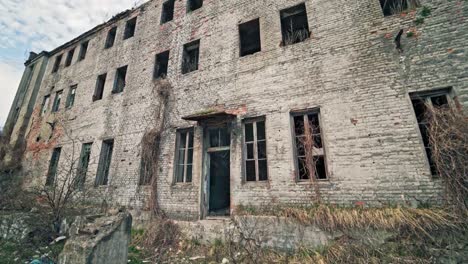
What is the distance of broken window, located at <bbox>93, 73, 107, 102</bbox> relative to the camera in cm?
1079

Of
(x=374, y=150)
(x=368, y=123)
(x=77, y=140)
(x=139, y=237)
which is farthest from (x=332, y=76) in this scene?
(x=77, y=140)

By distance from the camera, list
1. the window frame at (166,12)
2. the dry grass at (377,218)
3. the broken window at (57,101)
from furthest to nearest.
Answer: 1. the broken window at (57,101)
2. the window frame at (166,12)
3. the dry grass at (377,218)

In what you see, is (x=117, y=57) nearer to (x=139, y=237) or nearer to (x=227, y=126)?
(x=227, y=126)

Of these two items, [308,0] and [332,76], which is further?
[308,0]

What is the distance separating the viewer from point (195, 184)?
654cm

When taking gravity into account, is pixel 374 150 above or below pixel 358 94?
below

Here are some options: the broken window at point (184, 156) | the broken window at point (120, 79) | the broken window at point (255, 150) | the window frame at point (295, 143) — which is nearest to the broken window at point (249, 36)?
the broken window at point (255, 150)

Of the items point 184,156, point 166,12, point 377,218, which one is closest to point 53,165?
point 184,156

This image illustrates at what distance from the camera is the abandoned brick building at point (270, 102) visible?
4.62 meters

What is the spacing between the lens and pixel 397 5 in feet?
18.7

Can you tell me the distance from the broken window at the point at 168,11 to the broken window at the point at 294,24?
19.9ft

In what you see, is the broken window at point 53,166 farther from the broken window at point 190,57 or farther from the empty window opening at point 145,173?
the broken window at point 190,57

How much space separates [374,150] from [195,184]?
5.13m

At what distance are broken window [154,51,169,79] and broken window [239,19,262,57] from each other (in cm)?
361
